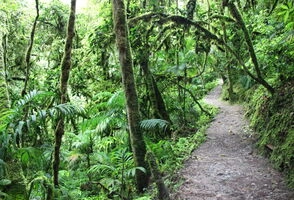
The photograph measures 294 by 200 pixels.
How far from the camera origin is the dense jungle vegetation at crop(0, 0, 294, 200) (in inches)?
176

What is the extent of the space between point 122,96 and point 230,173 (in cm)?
274

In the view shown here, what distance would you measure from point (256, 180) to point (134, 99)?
2.58 meters

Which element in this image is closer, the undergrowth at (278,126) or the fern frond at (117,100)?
the undergrowth at (278,126)

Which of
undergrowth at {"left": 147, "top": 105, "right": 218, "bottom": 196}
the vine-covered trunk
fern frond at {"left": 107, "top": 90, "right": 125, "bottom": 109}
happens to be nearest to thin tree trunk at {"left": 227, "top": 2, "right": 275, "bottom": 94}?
undergrowth at {"left": 147, "top": 105, "right": 218, "bottom": 196}

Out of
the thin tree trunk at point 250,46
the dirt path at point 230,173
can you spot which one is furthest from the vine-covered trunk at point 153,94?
the thin tree trunk at point 250,46

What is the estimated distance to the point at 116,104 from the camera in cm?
686

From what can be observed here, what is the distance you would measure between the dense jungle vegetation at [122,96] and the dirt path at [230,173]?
0.30m

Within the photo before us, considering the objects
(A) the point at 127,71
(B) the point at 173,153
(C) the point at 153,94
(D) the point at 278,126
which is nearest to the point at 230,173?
(B) the point at 173,153

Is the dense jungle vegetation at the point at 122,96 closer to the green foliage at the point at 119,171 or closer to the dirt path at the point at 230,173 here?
the green foliage at the point at 119,171

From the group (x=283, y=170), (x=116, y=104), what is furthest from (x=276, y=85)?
(x=116, y=104)

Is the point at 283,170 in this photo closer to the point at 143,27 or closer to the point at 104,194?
the point at 104,194

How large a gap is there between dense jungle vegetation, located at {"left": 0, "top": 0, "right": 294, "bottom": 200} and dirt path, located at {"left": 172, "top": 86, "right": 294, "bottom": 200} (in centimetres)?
30

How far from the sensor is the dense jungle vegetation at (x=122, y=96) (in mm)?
4473

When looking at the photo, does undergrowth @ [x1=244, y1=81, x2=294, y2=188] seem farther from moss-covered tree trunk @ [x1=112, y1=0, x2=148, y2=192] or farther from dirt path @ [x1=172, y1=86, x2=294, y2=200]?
moss-covered tree trunk @ [x1=112, y1=0, x2=148, y2=192]
